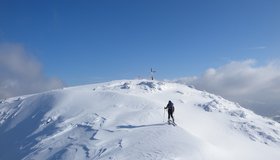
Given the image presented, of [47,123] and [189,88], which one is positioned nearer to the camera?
[47,123]

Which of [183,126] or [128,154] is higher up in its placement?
[183,126]

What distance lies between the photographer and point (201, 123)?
41312mm

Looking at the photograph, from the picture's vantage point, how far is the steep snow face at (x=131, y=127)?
106 feet

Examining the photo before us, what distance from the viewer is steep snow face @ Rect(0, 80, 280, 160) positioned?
32.4 meters

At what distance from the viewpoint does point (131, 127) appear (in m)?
37.4

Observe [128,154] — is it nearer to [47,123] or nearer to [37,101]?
[47,123]

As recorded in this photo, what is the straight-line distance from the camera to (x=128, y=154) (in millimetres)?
30672

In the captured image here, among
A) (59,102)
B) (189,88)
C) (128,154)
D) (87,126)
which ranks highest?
(189,88)

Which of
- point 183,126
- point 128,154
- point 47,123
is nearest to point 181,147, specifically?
point 128,154

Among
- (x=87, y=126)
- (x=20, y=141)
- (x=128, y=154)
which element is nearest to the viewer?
(x=128, y=154)

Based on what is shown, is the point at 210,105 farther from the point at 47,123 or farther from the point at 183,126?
the point at 47,123

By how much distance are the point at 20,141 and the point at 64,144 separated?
8.56 meters

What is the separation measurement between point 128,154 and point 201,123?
13.2 m

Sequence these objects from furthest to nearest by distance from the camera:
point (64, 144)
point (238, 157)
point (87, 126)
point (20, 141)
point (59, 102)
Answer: point (59, 102)
point (20, 141)
point (87, 126)
point (64, 144)
point (238, 157)
